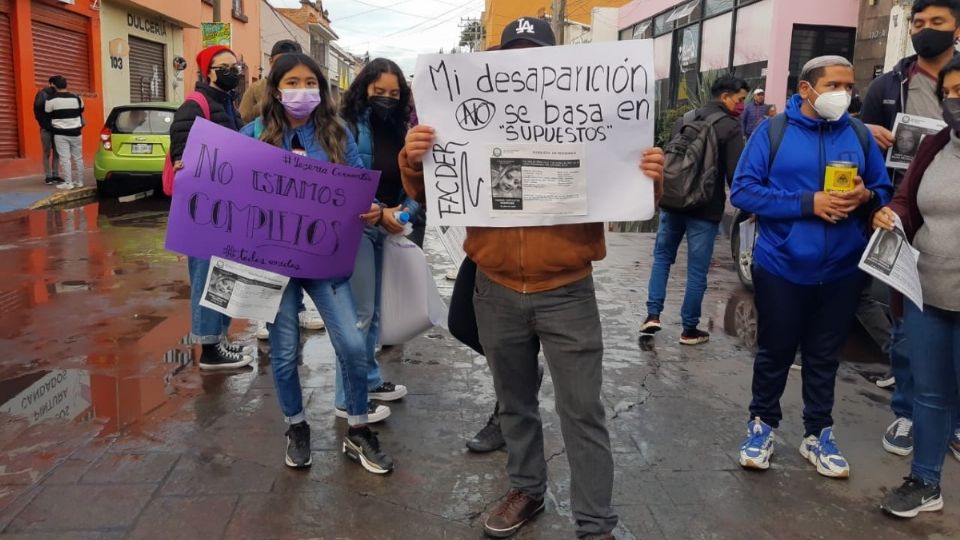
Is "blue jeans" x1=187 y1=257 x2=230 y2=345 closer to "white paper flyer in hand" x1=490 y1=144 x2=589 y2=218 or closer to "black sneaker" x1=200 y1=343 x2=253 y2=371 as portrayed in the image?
"black sneaker" x1=200 y1=343 x2=253 y2=371

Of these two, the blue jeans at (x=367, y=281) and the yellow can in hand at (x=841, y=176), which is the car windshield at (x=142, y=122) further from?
the yellow can in hand at (x=841, y=176)

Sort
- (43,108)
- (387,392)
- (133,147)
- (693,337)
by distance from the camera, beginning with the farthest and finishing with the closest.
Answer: (43,108) < (133,147) < (693,337) < (387,392)

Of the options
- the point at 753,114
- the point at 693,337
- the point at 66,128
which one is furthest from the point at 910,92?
the point at 66,128

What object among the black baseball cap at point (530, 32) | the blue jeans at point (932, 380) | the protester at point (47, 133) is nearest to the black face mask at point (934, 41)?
the blue jeans at point (932, 380)

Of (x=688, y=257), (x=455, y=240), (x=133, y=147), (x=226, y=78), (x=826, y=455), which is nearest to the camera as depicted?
(x=826, y=455)

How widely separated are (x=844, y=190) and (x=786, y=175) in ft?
0.88

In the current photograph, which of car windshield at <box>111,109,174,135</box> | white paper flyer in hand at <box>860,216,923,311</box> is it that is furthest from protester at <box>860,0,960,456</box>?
car windshield at <box>111,109,174,135</box>

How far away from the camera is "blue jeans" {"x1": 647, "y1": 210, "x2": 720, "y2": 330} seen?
552 centimetres

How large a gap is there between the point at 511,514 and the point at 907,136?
272 centimetres

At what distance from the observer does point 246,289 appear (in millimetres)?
3334

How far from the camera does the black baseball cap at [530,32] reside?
111 inches

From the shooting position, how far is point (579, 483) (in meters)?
2.81

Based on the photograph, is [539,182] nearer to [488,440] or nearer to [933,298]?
[488,440]

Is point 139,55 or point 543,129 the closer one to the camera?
point 543,129
